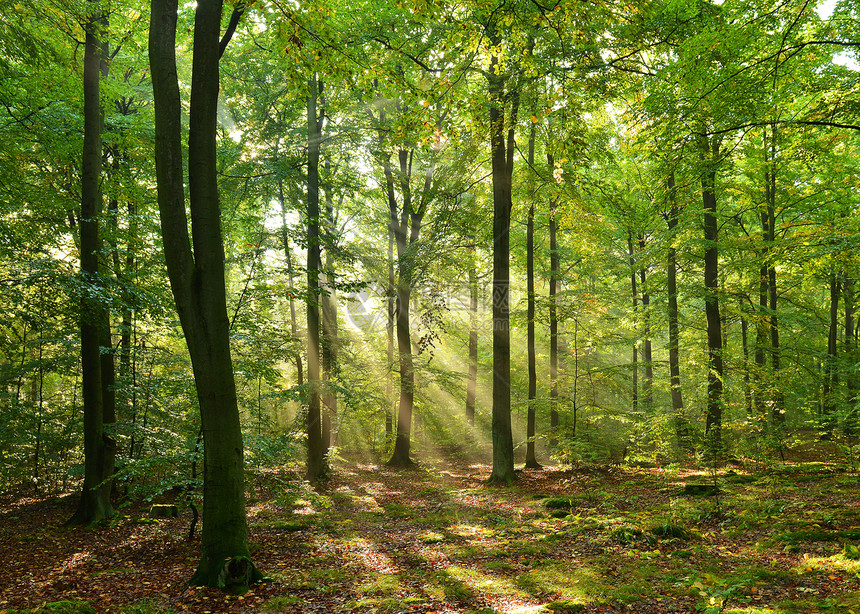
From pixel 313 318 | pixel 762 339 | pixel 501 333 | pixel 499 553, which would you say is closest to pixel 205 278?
pixel 499 553

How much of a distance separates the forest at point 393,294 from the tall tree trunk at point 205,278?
0.11 ft

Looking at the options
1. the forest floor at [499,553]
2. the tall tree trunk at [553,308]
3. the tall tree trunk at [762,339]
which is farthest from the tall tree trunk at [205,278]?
the tall tree trunk at [553,308]

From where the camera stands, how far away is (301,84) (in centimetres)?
639

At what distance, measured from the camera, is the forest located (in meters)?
5.25

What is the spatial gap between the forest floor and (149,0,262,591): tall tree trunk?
1.97 ft

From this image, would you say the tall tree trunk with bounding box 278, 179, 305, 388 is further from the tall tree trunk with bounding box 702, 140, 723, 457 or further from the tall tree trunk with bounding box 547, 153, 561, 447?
the tall tree trunk with bounding box 702, 140, 723, 457

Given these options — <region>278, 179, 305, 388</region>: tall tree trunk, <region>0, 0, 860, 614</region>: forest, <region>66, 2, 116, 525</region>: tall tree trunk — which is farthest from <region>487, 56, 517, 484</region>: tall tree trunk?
<region>66, 2, 116, 525</region>: tall tree trunk

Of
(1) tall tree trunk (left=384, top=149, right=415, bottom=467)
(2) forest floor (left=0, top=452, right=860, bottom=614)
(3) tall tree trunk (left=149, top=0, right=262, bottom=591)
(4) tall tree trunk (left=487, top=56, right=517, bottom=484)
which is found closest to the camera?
(2) forest floor (left=0, top=452, right=860, bottom=614)

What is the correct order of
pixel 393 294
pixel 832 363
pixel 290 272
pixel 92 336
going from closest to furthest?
pixel 92 336, pixel 290 272, pixel 832 363, pixel 393 294

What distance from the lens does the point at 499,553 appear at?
6.55 meters

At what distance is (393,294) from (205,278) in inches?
420

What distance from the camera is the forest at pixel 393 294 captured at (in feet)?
17.2

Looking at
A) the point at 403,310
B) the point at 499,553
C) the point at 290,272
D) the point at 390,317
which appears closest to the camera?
the point at 499,553

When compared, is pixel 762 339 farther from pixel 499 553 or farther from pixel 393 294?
pixel 499 553
